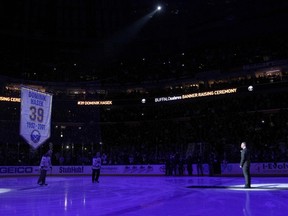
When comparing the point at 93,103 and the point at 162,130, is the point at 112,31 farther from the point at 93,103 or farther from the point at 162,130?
the point at 93,103

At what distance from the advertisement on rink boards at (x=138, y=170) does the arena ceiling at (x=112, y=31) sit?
12555mm

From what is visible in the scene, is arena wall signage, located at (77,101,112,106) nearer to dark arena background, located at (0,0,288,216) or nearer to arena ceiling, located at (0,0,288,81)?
dark arena background, located at (0,0,288,216)

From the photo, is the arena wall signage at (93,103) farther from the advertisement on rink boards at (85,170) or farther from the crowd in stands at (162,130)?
the advertisement on rink boards at (85,170)

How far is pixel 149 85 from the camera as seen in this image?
4522cm

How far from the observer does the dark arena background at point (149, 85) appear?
93.2 feet

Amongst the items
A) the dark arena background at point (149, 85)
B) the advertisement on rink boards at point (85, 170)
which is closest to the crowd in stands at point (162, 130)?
the dark arena background at point (149, 85)

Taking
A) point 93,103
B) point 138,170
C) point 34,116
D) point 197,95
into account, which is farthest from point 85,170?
point 34,116

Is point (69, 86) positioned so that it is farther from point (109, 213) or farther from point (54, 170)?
point (109, 213)

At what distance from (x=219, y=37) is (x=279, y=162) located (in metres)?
17.1

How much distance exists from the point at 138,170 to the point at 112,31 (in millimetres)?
12890

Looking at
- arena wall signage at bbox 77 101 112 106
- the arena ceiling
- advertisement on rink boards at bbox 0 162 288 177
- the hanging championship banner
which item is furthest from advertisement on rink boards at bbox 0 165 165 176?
the hanging championship banner

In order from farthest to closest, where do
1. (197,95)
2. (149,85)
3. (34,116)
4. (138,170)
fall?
(149,85) → (197,95) → (138,170) → (34,116)

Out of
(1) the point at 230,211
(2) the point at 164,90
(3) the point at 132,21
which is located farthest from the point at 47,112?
(2) the point at 164,90

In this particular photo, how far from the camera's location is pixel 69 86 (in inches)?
1860
